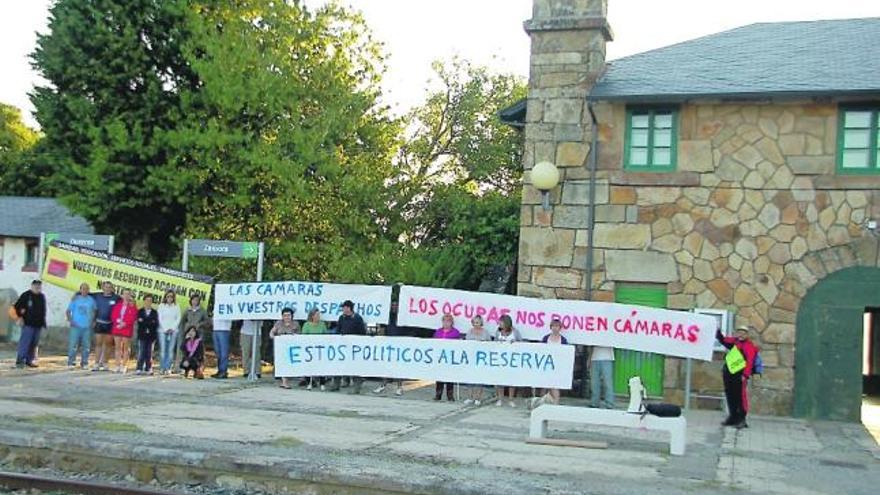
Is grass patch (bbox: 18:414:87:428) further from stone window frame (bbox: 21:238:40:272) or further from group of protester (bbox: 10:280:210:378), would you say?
stone window frame (bbox: 21:238:40:272)

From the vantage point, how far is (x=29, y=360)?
18500mm

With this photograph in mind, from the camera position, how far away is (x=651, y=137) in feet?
56.2

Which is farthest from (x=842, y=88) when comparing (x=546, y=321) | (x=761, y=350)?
(x=546, y=321)

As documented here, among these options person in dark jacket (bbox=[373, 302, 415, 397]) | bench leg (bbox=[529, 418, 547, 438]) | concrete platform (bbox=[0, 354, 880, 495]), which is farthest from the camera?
person in dark jacket (bbox=[373, 302, 415, 397])

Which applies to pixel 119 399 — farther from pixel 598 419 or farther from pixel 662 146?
pixel 662 146

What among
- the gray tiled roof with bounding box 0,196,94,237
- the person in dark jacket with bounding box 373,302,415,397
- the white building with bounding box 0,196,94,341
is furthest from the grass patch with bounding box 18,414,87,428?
the white building with bounding box 0,196,94,341

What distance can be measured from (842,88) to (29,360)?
14555mm

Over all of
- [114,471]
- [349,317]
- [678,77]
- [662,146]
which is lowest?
[114,471]

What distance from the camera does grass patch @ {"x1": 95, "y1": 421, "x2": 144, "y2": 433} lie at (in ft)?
38.5

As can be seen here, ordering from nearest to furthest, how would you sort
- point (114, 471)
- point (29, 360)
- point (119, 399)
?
point (114, 471) < point (119, 399) < point (29, 360)

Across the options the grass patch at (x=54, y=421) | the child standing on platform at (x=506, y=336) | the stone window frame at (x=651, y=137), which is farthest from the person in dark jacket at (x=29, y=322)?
the stone window frame at (x=651, y=137)

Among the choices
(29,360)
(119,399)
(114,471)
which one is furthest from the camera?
(29,360)

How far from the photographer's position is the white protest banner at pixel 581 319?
52.5ft

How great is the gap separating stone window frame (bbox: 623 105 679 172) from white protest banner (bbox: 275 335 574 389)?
354 cm
